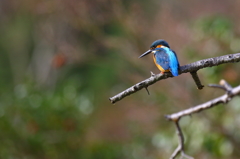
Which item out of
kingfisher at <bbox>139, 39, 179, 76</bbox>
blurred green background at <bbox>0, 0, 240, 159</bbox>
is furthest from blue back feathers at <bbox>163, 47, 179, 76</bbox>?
blurred green background at <bbox>0, 0, 240, 159</bbox>

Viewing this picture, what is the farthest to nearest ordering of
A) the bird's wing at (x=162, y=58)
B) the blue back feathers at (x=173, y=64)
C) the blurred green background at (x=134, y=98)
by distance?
the blurred green background at (x=134, y=98) → the bird's wing at (x=162, y=58) → the blue back feathers at (x=173, y=64)

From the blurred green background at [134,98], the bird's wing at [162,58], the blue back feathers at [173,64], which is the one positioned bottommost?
the blue back feathers at [173,64]

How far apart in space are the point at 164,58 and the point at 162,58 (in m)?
0.02

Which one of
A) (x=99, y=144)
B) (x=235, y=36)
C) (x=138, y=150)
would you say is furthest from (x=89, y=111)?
(x=235, y=36)

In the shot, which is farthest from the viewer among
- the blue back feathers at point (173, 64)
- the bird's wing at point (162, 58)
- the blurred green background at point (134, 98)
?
the blurred green background at point (134, 98)

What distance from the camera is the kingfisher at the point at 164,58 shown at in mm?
1800

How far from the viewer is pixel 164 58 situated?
195cm

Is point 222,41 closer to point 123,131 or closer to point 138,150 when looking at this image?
point 138,150

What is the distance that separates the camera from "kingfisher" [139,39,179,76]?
1800 millimetres

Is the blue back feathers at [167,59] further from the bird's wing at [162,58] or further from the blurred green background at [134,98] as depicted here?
the blurred green background at [134,98]

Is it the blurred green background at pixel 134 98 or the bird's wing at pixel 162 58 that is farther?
the blurred green background at pixel 134 98

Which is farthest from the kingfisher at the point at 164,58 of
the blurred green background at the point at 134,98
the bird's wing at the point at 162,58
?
the blurred green background at the point at 134,98

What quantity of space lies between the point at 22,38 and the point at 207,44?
6866 mm

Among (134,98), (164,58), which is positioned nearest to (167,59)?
(164,58)
